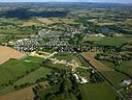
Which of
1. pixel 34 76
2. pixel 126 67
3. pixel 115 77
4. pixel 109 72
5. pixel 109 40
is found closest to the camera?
pixel 34 76

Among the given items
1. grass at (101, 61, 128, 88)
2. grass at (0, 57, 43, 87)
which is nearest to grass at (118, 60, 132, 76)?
grass at (101, 61, 128, 88)

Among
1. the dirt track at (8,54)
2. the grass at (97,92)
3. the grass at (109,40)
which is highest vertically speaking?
the grass at (97,92)

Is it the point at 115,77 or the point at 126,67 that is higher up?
the point at 115,77

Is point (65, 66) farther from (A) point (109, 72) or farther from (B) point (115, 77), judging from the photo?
(B) point (115, 77)

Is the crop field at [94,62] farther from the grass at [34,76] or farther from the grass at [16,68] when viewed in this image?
the grass at [16,68]

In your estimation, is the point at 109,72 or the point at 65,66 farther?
the point at 65,66

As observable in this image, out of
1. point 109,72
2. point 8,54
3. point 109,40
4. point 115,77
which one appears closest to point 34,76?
point 109,72

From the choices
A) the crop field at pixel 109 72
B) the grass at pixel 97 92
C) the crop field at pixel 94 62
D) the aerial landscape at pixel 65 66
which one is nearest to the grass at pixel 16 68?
the aerial landscape at pixel 65 66
